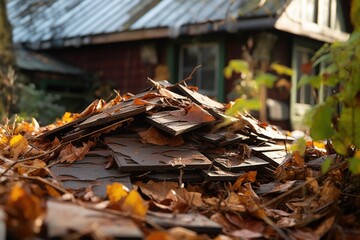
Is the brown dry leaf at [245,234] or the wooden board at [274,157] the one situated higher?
the brown dry leaf at [245,234]

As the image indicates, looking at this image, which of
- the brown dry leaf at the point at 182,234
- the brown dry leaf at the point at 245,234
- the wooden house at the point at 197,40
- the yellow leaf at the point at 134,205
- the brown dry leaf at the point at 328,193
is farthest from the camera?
the wooden house at the point at 197,40

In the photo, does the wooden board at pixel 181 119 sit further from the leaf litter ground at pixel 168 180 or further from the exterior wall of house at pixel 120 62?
the exterior wall of house at pixel 120 62

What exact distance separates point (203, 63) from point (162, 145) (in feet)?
27.2

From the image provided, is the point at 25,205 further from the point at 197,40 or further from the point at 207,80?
the point at 207,80

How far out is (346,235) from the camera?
1.72m

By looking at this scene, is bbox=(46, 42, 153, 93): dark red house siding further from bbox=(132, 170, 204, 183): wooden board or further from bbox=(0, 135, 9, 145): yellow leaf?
bbox=(132, 170, 204, 183): wooden board

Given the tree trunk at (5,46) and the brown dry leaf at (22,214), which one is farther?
the tree trunk at (5,46)

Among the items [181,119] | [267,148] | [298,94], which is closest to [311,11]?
[298,94]

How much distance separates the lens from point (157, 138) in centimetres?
258

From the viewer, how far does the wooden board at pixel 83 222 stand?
1296mm

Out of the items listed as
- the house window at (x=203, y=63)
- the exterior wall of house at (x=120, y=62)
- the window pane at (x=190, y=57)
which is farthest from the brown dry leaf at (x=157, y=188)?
the exterior wall of house at (x=120, y=62)

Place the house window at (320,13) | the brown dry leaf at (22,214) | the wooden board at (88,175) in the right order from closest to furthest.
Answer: the brown dry leaf at (22,214) < the wooden board at (88,175) < the house window at (320,13)

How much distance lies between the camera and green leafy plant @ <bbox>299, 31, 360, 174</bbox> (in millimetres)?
1602

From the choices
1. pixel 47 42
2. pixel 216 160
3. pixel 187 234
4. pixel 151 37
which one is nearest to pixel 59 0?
pixel 47 42
